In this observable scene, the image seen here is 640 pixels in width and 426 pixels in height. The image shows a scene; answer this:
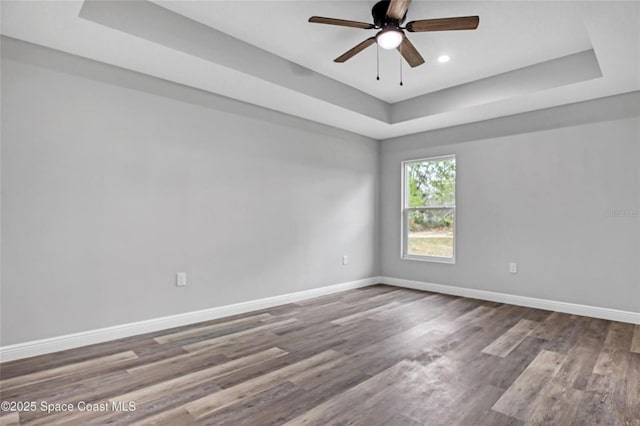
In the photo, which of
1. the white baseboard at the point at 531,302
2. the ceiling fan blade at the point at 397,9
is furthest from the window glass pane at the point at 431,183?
the ceiling fan blade at the point at 397,9

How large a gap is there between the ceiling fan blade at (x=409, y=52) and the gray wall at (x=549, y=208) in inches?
82.8

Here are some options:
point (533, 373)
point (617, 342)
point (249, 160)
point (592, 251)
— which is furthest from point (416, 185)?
point (533, 373)

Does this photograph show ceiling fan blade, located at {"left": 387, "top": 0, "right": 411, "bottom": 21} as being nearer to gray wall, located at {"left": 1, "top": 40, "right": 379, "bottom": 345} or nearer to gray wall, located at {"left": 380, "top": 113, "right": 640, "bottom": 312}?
gray wall, located at {"left": 1, "top": 40, "right": 379, "bottom": 345}

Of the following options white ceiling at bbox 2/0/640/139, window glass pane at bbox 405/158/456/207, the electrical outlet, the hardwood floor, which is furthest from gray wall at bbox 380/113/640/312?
the electrical outlet

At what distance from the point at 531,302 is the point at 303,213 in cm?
299

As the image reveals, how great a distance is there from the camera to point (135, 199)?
311cm

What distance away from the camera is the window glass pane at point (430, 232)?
16.4 ft

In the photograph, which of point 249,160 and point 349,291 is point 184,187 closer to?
point 249,160

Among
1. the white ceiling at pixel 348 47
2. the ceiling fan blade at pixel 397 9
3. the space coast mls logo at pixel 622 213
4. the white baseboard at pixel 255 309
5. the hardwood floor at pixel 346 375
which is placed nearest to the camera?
the hardwood floor at pixel 346 375

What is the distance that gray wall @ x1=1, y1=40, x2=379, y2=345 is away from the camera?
A: 259 cm

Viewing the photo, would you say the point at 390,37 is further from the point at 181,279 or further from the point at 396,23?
the point at 181,279

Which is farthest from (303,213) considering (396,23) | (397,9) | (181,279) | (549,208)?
(549,208)

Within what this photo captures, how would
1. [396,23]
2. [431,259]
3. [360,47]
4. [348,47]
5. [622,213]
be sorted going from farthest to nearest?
[431,259] < [622,213] < [348,47] < [360,47] < [396,23]

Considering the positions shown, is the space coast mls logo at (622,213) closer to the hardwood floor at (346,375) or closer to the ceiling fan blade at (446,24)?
the hardwood floor at (346,375)
